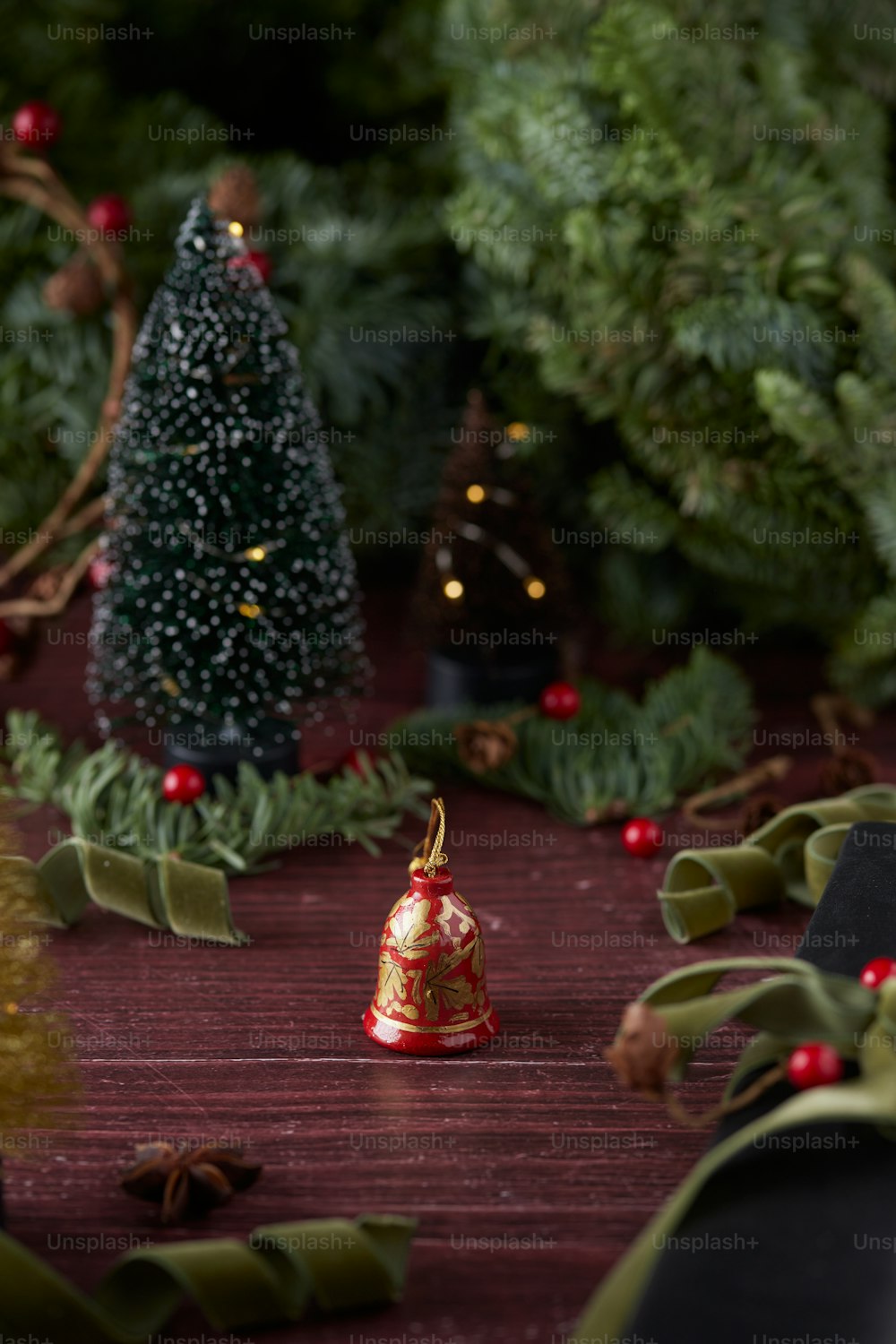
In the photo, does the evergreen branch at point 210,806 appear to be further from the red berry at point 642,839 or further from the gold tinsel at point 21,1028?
the gold tinsel at point 21,1028

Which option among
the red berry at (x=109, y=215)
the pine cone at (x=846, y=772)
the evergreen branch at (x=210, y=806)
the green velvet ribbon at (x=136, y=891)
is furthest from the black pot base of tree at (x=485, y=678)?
the red berry at (x=109, y=215)

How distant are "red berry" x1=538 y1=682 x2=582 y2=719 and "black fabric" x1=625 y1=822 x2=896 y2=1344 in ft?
1.75

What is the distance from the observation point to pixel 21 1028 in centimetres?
63

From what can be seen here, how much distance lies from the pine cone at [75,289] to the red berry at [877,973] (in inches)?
35.9

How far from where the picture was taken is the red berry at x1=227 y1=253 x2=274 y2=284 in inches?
39.5

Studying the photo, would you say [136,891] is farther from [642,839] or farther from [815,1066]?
[815,1066]

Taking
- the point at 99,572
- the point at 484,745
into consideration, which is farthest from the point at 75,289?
the point at 484,745

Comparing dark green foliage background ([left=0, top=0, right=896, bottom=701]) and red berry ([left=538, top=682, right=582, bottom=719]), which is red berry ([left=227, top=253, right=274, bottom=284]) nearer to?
dark green foliage background ([left=0, top=0, right=896, bottom=701])

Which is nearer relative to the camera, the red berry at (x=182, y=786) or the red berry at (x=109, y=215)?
the red berry at (x=182, y=786)

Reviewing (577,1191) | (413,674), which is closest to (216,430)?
(413,674)

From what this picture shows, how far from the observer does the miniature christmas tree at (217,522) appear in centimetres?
99

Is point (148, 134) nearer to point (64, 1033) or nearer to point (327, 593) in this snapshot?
point (327, 593)

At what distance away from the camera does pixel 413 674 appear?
1368 millimetres

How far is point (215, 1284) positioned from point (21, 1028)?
0.15 m
